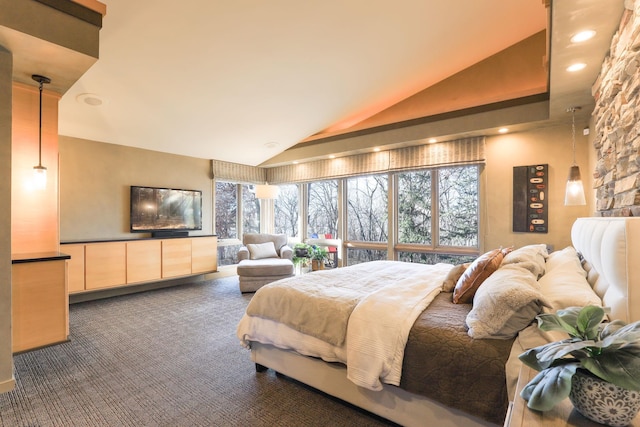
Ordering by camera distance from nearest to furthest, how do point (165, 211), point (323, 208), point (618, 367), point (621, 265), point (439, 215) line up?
point (618, 367)
point (621, 265)
point (439, 215)
point (165, 211)
point (323, 208)

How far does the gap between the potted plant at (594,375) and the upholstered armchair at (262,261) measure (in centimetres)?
430

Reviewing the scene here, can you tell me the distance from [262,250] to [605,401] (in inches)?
200

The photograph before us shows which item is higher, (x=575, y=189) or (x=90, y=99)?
(x=90, y=99)

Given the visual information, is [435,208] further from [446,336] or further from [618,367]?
[618,367]

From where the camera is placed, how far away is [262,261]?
16.8 feet

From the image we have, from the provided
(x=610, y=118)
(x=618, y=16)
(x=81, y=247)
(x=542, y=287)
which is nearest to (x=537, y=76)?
(x=610, y=118)

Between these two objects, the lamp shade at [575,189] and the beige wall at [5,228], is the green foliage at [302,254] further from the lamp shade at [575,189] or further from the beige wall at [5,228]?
the beige wall at [5,228]

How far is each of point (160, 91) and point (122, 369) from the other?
2.96 metres

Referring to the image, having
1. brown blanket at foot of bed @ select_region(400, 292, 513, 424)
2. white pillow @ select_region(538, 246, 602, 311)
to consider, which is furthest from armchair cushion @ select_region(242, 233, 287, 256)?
white pillow @ select_region(538, 246, 602, 311)

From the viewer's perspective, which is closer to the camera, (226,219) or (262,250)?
(262,250)

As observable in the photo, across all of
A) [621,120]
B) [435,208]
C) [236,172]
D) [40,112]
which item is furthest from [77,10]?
[435,208]

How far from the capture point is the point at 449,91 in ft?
14.8

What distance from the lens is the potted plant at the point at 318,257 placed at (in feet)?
18.5

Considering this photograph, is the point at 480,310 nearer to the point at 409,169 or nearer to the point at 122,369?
the point at 122,369
